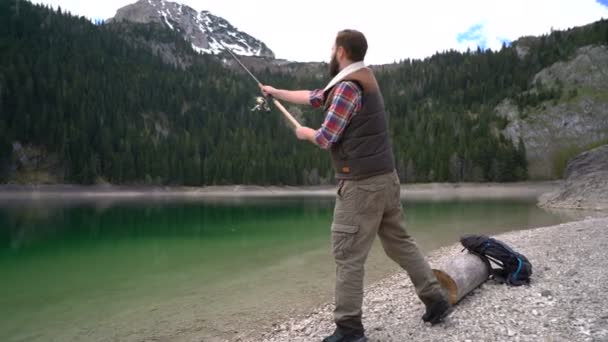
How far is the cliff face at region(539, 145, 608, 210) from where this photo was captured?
99.6 ft

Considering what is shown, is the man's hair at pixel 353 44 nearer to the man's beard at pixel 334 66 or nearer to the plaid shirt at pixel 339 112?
the man's beard at pixel 334 66

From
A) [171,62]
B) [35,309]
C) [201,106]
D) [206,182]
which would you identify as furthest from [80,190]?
[171,62]

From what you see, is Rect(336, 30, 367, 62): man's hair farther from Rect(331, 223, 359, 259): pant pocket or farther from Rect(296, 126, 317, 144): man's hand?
Rect(331, 223, 359, 259): pant pocket

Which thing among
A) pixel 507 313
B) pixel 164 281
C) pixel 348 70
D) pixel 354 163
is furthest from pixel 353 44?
pixel 164 281

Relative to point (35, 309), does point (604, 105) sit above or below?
above

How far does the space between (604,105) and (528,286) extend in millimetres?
123107

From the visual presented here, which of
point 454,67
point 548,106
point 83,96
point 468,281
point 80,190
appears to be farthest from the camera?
point 454,67

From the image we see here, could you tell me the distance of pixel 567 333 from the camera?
3992mm

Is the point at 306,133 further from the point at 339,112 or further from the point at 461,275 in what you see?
the point at 461,275

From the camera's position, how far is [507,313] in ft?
15.8

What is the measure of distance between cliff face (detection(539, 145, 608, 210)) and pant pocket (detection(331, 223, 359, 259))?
1237 inches

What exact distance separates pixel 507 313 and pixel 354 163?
2.79m

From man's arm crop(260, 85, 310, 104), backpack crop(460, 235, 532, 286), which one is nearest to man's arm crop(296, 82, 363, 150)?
man's arm crop(260, 85, 310, 104)

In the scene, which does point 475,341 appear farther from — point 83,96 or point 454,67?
point 454,67
